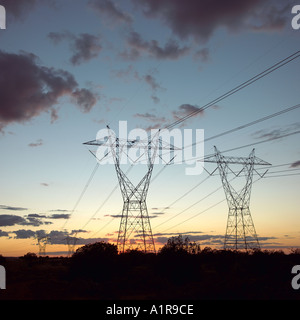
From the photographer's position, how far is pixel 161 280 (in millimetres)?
45344

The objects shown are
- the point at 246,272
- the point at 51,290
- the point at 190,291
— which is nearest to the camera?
the point at 190,291

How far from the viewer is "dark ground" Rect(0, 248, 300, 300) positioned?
1518 inches

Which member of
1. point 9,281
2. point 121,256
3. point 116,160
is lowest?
point 9,281

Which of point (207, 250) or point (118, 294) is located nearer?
point (118, 294)

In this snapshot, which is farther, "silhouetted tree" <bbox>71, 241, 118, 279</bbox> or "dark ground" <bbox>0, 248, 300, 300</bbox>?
"silhouetted tree" <bbox>71, 241, 118, 279</bbox>

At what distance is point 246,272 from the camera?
49.2 meters

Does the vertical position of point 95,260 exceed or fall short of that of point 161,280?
it exceeds it

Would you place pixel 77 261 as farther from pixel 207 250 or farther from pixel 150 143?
pixel 207 250

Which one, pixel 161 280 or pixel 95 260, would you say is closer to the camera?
pixel 161 280

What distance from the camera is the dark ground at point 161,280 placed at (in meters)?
38.6

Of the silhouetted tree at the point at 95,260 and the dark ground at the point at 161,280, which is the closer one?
the dark ground at the point at 161,280
